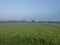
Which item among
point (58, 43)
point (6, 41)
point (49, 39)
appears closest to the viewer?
point (58, 43)

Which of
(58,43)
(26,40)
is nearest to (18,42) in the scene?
(26,40)

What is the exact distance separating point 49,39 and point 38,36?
484 millimetres

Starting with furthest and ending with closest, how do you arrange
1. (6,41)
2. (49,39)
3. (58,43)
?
(6,41)
(49,39)
(58,43)

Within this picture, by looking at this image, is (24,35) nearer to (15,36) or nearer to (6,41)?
(15,36)

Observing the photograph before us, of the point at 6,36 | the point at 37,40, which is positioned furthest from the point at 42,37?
the point at 6,36

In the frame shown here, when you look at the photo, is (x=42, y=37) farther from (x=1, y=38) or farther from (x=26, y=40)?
(x=1, y=38)

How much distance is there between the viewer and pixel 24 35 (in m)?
5.15

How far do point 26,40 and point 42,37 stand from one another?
524 millimetres

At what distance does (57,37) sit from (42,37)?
1.51 feet

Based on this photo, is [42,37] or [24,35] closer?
[42,37]

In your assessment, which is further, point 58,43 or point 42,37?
point 42,37

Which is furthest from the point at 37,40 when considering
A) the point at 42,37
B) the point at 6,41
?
the point at 6,41

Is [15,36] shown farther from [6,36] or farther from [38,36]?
[38,36]

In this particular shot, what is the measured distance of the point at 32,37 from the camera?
4961 millimetres
